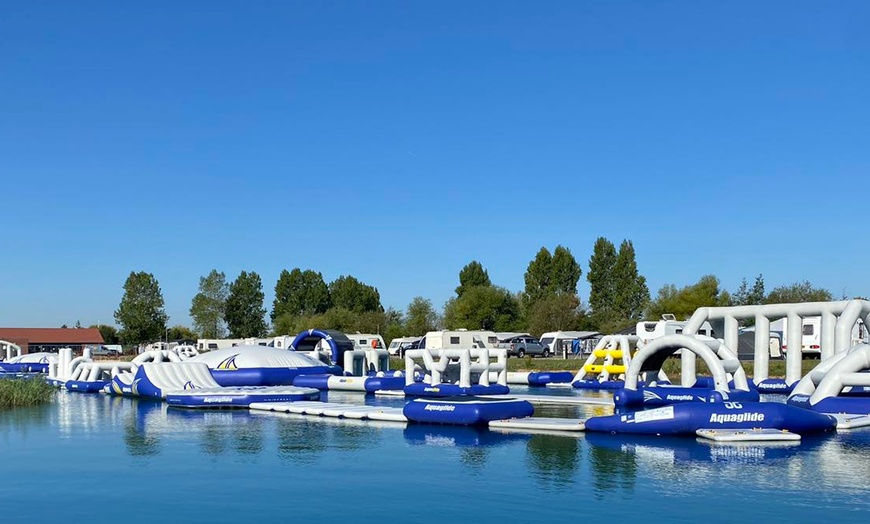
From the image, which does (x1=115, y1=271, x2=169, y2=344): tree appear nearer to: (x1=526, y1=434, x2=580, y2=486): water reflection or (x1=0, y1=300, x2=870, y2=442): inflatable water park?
(x1=0, y1=300, x2=870, y2=442): inflatable water park

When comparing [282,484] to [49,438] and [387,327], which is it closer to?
[49,438]

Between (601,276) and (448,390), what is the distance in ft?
184

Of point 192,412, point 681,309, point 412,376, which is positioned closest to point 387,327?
point 681,309

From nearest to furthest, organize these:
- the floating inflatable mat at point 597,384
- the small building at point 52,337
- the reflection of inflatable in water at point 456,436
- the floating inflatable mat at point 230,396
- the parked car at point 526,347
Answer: the reflection of inflatable in water at point 456,436 < the floating inflatable mat at point 230,396 < the floating inflatable mat at point 597,384 < the parked car at point 526,347 < the small building at point 52,337

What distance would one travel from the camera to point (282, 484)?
14477mm

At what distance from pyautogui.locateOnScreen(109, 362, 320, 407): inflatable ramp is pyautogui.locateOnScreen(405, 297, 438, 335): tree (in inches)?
2293

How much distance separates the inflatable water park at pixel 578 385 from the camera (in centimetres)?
1936

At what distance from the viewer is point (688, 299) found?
78.1 meters

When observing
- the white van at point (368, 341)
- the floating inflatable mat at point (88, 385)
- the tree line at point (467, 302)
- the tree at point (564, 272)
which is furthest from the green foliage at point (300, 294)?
the floating inflatable mat at point (88, 385)

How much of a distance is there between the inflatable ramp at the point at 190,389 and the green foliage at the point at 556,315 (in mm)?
50026

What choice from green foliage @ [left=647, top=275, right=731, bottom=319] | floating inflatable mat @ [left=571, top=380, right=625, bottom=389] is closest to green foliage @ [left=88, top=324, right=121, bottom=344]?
green foliage @ [left=647, top=275, right=731, bottom=319]

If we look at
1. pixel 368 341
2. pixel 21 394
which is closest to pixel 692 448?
pixel 21 394

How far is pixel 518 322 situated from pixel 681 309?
16356mm

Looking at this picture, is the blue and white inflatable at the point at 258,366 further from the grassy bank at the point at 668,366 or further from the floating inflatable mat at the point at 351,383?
the grassy bank at the point at 668,366
